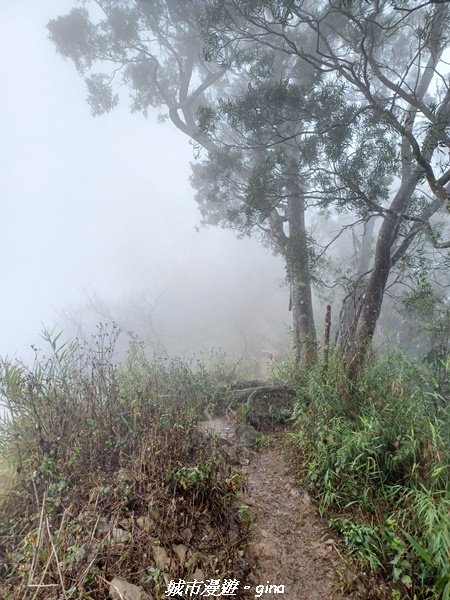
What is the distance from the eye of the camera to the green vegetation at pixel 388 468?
2.14 metres

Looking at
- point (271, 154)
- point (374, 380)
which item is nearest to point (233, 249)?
point (271, 154)

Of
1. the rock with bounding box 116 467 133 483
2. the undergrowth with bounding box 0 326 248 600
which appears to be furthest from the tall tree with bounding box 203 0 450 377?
the rock with bounding box 116 467 133 483

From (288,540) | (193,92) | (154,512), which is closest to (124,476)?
(154,512)

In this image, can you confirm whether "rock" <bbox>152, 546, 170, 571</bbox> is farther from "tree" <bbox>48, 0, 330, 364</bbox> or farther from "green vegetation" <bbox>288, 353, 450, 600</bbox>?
"tree" <bbox>48, 0, 330, 364</bbox>

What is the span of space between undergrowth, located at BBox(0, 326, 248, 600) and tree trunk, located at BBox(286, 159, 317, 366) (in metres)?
3.08

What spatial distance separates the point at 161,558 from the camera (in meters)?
2.15

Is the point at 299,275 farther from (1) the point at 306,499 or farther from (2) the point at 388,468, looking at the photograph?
(1) the point at 306,499

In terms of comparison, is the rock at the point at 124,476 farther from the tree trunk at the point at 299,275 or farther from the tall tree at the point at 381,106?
the tree trunk at the point at 299,275

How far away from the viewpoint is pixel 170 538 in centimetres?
226

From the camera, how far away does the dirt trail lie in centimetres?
232

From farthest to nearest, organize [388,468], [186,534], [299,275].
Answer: [299,275] < [388,468] < [186,534]

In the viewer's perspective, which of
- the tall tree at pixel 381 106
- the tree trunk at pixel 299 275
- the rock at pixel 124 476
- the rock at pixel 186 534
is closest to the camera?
the rock at pixel 186 534

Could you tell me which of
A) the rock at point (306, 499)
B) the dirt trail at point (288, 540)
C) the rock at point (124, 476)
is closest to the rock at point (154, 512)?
the rock at point (124, 476)

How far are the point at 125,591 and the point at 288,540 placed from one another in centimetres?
136
